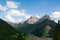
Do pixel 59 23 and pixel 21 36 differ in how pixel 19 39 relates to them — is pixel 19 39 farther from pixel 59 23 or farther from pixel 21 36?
pixel 59 23

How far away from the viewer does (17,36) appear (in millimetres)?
56062

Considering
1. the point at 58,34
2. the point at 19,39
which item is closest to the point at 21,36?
the point at 19,39

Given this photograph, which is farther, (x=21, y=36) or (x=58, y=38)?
(x=58, y=38)

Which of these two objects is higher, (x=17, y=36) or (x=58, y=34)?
(x=58, y=34)

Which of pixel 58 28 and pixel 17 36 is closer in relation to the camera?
pixel 17 36

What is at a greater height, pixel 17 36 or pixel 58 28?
pixel 58 28

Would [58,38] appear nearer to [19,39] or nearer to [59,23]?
[59,23]

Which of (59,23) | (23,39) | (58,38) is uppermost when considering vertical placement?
(59,23)

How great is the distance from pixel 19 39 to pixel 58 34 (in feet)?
57.5

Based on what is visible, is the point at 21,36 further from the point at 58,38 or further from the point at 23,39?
the point at 58,38

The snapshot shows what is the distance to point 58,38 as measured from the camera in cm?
6875

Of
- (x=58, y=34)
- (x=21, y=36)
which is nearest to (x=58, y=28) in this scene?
(x=58, y=34)

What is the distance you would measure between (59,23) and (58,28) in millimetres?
2408

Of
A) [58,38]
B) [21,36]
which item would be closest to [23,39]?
[21,36]
